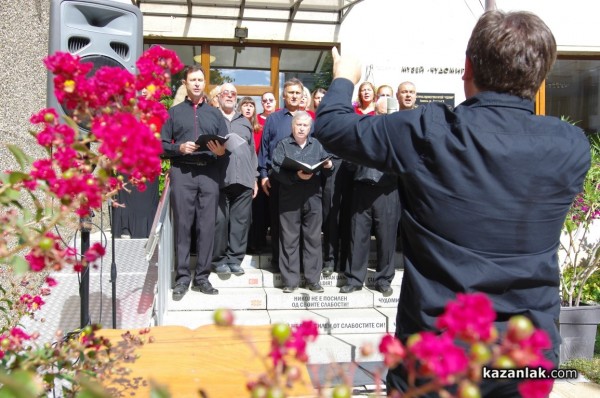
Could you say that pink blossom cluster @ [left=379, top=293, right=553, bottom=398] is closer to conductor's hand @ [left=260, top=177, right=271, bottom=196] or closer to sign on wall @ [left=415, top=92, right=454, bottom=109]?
conductor's hand @ [left=260, top=177, right=271, bottom=196]

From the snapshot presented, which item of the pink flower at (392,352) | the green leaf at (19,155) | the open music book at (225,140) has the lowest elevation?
the pink flower at (392,352)

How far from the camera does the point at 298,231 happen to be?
601cm

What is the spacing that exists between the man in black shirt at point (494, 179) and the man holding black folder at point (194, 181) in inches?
158

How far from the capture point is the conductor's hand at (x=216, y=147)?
538 centimetres

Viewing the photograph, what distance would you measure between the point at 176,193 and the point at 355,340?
2.22 meters

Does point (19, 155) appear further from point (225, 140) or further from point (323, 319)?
point (323, 319)

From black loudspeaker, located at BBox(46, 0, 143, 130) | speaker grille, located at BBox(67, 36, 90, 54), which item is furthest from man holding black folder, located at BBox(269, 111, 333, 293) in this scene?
speaker grille, located at BBox(67, 36, 90, 54)

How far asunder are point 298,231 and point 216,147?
1268 millimetres

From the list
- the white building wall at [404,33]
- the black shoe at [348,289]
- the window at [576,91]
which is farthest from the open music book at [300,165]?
the window at [576,91]

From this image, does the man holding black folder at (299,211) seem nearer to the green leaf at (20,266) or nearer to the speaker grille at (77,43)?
the speaker grille at (77,43)

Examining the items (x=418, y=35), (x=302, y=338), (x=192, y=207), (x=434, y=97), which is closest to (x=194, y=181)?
(x=192, y=207)

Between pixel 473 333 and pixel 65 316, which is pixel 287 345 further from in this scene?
pixel 65 316

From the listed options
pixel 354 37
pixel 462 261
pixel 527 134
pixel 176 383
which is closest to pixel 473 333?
pixel 462 261

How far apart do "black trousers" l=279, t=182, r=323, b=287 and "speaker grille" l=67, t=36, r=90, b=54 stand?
263 centimetres
